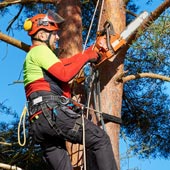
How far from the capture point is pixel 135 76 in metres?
4.32

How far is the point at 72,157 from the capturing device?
4094 mm

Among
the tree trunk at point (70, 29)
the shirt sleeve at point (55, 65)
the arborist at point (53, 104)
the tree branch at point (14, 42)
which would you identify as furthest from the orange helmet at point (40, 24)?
the tree branch at point (14, 42)

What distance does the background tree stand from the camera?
398 centimetres

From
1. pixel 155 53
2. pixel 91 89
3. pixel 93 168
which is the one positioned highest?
pixel 155 53

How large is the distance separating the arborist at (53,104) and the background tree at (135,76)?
616 mm

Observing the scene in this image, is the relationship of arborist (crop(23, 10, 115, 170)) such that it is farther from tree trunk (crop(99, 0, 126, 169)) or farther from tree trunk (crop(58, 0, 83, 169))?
tree trunk (crop(58, 0, 83, 169))

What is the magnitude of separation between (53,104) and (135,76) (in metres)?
1.18

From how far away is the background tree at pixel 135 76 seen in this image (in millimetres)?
3980

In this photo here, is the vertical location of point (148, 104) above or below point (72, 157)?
above

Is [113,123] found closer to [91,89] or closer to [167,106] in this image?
[91,89]

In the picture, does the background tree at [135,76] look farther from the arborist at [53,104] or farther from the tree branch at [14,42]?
the arborist at [53,104]

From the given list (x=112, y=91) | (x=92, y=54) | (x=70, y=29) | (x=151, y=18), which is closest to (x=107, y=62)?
(x=112, y=91)

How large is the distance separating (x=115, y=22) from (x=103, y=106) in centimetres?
73

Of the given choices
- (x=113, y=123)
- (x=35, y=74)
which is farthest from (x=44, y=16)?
(x=113, y=123)
